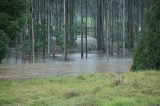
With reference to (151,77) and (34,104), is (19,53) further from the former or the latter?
(34,104)

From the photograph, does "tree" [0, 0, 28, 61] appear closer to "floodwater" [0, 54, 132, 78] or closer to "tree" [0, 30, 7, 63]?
"tree" [0, 30, 7, 63]

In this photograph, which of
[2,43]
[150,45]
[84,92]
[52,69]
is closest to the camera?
[84,92]

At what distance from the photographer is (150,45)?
18.1 metres

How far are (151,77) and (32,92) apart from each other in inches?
162

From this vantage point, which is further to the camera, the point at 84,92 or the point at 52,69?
the point at 52,69

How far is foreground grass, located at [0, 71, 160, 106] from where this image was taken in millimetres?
10977

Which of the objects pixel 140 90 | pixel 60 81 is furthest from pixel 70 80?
pixel 140 90

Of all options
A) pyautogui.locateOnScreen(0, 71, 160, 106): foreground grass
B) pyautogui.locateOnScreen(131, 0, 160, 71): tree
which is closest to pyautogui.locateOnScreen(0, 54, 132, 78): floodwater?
pyautogui.locateOnScreen(131, 0, 160, 71): tree

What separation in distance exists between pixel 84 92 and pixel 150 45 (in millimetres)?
6104

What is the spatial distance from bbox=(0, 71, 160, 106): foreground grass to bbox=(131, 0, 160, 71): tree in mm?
2017

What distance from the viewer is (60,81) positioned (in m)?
15.8

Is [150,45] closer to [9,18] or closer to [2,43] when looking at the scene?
[9,18]

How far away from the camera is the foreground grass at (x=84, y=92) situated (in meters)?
11.0

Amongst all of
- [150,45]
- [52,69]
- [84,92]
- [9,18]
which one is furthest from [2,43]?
[84,92]
